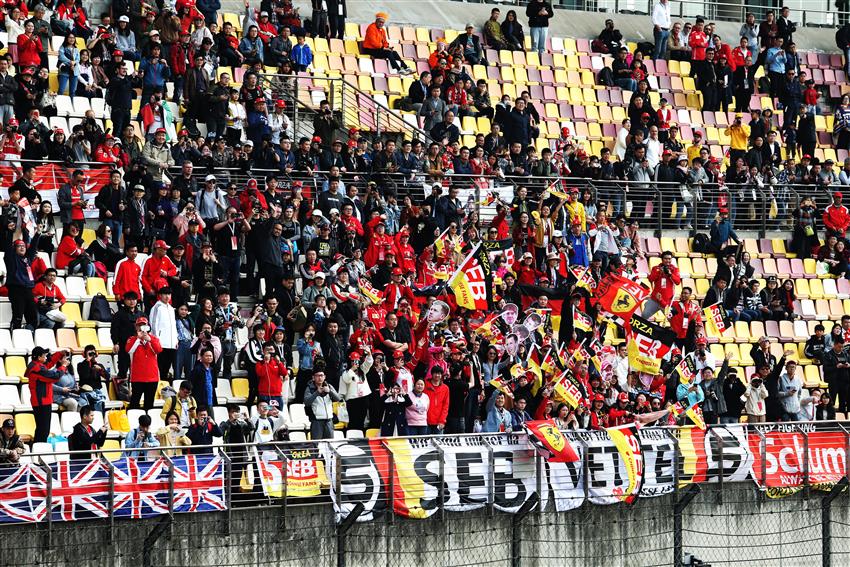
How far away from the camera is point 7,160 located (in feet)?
79.7

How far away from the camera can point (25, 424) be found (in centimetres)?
2095

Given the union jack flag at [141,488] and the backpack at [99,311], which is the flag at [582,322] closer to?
the backpack at [99,311]

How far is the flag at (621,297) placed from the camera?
85.4 ft

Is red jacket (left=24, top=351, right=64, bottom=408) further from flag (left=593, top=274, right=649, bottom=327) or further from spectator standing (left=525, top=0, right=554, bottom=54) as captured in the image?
spectator standing (left=525, top=0, right=554, bottom=54)

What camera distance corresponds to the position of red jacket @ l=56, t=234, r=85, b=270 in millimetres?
23734

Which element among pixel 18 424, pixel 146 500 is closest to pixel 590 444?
pixel 146 500

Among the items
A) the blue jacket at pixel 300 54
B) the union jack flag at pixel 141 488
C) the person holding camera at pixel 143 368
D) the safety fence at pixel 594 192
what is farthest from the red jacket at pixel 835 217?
the union jack flag at pixel 141 488

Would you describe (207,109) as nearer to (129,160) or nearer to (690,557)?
(129,160)

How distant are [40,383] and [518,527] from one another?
18.2ft

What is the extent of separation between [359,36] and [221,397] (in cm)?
1237

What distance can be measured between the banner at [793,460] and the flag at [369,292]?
5627 millimetres

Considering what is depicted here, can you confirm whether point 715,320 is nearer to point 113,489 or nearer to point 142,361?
point 142,361

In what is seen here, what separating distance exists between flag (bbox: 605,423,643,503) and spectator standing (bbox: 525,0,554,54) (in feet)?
52.3

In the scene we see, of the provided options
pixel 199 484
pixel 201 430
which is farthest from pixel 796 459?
pixel 199 484
